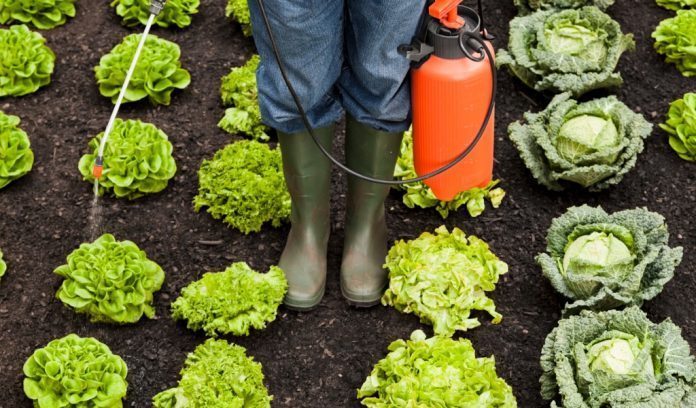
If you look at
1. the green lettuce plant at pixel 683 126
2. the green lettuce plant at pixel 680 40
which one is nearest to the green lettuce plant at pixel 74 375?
the green lettuce plant at pixel 683 126

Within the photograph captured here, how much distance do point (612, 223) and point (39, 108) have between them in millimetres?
2950

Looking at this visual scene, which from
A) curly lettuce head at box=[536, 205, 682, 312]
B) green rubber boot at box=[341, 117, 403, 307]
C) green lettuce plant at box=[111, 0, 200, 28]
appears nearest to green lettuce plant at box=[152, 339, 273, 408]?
green rubber boot at box=[341, 117, 403, 307]

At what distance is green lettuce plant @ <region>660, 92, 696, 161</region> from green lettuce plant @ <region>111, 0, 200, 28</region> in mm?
2682

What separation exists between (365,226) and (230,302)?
2.11 feet

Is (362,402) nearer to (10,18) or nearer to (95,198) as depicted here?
(95,198)

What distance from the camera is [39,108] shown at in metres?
4.79

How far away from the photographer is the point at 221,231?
4.20 m

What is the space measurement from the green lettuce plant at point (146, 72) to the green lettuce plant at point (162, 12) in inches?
14.7

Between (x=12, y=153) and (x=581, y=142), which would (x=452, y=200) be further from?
(x=12, y=153)

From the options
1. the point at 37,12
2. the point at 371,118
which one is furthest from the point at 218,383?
the point at 37,12

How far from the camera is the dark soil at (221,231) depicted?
3.71 meters

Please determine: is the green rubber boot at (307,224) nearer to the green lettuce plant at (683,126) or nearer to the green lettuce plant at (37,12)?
the green lettuce plant at (683,126)

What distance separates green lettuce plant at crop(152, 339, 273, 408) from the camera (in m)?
3.37

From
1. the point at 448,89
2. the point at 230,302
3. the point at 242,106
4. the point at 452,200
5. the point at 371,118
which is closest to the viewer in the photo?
the point at 448,89
